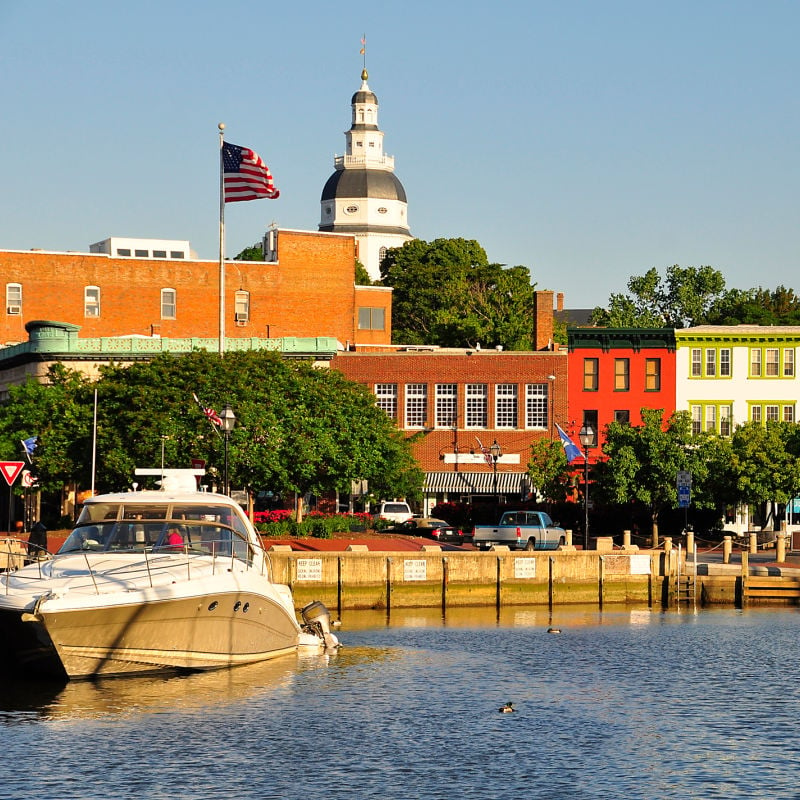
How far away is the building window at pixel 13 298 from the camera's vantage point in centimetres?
9375

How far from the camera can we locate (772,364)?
8119 cm

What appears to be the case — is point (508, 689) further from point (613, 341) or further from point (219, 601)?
point (613, 341)

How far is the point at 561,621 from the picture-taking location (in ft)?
151

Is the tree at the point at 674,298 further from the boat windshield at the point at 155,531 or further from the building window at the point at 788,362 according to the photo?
the boat windshield at the point at 155,531

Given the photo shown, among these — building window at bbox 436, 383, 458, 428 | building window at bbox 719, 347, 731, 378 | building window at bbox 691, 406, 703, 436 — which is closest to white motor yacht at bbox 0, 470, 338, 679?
building window at bbox 436, 383, 458, 428

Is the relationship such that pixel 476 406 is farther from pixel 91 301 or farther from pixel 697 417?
pixel 91 301

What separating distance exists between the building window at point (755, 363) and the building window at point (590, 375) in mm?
8331

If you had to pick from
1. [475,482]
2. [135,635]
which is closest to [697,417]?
[475,482]

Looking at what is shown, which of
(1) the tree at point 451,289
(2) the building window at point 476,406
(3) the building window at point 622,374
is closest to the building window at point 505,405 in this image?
(2) the building window at point 476,406

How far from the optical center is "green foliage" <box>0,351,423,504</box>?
63.9 meters

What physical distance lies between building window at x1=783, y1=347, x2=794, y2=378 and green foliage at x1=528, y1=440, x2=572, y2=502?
14785 mm

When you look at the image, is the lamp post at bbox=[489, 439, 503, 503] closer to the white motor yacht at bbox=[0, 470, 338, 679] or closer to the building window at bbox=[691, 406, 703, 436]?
the building window at bbox=[691, 406, 703, 436]

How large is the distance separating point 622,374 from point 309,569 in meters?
38.4

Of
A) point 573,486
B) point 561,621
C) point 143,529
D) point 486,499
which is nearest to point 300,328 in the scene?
point 486,499
